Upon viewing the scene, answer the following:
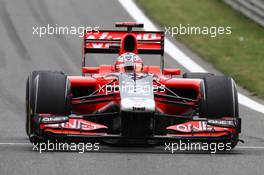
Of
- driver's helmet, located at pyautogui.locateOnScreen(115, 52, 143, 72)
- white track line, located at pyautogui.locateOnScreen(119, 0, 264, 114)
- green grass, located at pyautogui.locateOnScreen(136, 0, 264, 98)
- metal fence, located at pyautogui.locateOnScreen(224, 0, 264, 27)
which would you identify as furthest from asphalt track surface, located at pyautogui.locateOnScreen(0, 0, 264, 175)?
metal fence, located at pyautogui.locateOnScreen(224, 0, 264, 27)

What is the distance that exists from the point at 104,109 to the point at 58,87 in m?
0.78

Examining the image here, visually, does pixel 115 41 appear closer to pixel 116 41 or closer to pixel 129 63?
pixel 116 41

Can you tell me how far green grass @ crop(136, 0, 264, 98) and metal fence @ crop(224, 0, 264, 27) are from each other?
0.50 ft

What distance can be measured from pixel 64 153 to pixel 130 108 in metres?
0.96

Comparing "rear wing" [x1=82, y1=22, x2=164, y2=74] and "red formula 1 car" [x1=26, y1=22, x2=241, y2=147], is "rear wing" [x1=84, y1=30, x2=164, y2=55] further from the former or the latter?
"red formula 1 car" [x1=26, y1=22, x2=241, y2=147]

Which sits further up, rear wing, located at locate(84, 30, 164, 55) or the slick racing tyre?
rear wing, located at locate(84, 30, 164, 55)

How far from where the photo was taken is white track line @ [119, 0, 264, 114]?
64.7ft

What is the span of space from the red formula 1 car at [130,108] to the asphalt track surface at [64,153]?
0.25 m

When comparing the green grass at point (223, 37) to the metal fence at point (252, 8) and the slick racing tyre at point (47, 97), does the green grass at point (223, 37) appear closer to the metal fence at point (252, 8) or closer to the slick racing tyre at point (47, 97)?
the metal fence at point (252, 8)

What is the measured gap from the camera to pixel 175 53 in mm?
25016

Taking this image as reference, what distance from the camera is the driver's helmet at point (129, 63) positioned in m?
14.9

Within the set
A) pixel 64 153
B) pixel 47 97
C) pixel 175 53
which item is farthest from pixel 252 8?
pixel 64 153

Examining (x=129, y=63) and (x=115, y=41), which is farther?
(x=115, y=41)

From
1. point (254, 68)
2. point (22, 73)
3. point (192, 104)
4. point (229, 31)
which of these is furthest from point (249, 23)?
point (192, 104)
